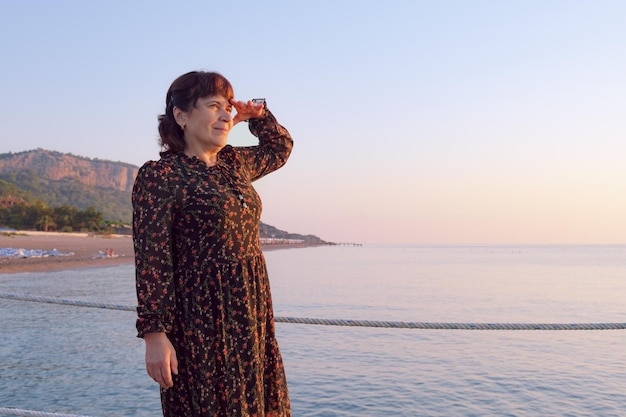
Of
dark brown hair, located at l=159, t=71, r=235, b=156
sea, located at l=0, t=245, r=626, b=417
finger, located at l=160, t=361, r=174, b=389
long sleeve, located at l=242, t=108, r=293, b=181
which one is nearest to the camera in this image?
finger, located at l=160, t=361, r=174, b=389

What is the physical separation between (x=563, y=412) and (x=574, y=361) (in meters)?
3.34

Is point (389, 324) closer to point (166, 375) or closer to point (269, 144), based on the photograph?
point (269, 144)

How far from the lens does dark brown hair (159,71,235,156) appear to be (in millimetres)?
1877

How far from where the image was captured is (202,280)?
1755 mm

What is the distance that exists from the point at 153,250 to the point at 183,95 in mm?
501

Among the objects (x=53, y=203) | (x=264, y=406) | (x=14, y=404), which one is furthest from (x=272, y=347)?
(x=53, y=203)

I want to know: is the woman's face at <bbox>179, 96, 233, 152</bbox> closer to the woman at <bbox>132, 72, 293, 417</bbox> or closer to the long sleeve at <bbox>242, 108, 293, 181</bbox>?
the woman at <bbox>132, 72, 293, 417</bbox>

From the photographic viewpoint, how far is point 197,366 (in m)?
1.73

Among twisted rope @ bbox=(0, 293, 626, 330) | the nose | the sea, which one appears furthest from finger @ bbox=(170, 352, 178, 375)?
the sea

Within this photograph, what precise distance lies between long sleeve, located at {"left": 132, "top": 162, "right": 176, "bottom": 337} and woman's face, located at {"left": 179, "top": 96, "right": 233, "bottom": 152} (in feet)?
0.65

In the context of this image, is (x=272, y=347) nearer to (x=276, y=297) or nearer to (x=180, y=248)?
(x=180, y=248)

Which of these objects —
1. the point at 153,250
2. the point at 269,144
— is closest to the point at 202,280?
the point at 153,250

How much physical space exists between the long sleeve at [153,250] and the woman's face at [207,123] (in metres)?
0.20

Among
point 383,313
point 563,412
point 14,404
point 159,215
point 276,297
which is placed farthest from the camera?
point 276,297
